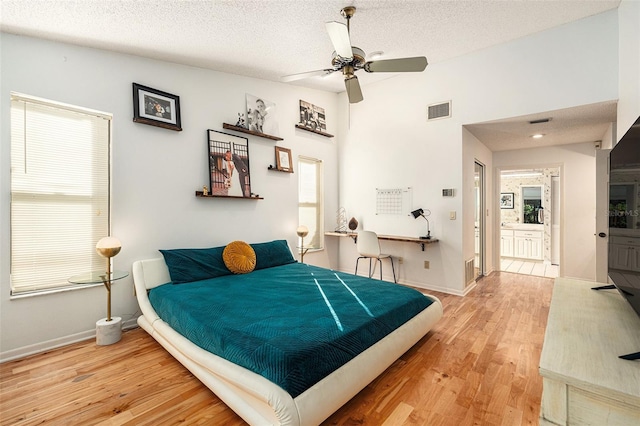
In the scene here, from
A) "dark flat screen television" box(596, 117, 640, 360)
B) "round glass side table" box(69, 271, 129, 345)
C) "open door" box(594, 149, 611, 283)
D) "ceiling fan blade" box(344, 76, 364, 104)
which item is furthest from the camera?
"open door" box(594, 149, 611, 283)

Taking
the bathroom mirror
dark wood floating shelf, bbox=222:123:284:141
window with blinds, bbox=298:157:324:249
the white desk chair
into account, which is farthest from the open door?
dark wood floating shelf, bbox=222:123:284:141

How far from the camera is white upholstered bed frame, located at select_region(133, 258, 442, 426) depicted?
4.62ft

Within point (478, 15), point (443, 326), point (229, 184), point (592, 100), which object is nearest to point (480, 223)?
point (592, 100)

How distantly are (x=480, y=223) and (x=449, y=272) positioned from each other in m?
1.62

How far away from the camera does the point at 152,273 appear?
9.73 feet

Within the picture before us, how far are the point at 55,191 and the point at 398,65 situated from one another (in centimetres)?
323

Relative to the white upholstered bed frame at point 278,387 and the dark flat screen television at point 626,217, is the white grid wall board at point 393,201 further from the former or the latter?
the dark flat screen television at point 626,217

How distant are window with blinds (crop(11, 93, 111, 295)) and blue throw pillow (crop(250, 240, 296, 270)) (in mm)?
1600

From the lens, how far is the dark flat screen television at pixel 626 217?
1.30m

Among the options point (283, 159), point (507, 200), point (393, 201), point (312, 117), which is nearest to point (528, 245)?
point (507, 200)

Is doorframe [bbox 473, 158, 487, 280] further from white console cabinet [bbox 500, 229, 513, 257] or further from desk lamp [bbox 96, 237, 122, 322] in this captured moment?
desk lamp [bbox 96, 237, 122, 322]

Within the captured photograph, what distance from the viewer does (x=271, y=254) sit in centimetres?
377

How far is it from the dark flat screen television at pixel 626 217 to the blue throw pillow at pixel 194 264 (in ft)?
10.4

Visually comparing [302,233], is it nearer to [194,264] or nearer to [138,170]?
[194,264]
